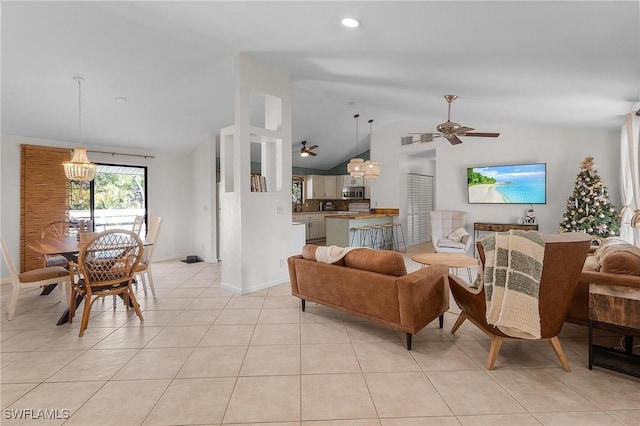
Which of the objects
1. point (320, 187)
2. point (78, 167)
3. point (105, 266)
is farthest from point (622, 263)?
point (320, 187)

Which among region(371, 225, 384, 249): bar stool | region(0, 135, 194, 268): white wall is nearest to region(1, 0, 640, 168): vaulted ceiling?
region(0, 135, 194, 268): white wall

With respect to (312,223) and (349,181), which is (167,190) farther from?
(349,181)

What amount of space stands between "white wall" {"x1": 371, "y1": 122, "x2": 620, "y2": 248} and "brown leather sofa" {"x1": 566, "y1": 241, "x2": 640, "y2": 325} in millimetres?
3917

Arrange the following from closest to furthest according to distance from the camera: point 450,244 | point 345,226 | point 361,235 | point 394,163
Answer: point 450,244 → point 345,226 → point 361,235 → point 394,163

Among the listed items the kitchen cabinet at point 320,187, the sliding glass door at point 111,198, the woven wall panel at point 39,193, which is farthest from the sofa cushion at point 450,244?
the woven wall panel at point 39,193

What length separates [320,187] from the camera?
989 centimetres

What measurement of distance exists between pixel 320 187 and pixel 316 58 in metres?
6.22

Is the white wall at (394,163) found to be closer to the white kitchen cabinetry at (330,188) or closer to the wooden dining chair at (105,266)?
the white kitchen cabinetry at (330,188)

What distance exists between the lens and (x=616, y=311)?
84.6 inches

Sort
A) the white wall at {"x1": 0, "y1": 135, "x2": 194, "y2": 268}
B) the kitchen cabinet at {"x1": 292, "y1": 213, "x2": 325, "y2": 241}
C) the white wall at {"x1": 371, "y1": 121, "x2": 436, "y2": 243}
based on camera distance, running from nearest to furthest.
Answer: the white wall at {"x1": 0, "y1": 135, "x2": 194, "y2": 268}
the white wall at {"x1": 371, "y1": 121, "x2": 436, "y2": 243}
the kitchen cabinet at {"x1": 292, "y1": 213, "x2": 325, "y2": 241}

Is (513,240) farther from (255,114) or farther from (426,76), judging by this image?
(255,114)

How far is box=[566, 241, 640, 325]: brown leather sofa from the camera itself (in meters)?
2.25

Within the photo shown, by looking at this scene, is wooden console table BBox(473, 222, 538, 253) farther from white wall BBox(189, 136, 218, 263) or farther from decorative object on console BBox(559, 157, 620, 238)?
white wall BBox(189, 136, 218, 263)

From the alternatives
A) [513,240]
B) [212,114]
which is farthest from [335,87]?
[513,240]
